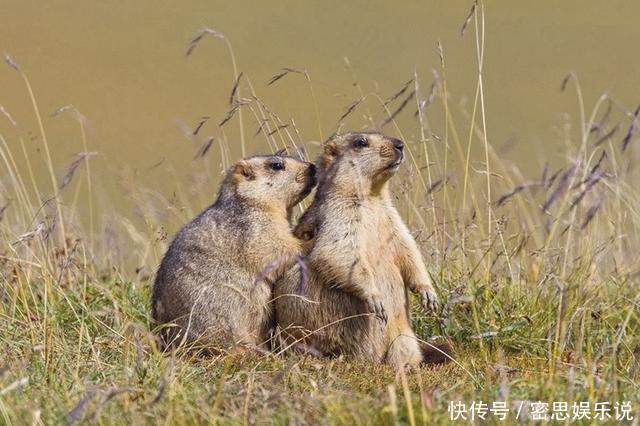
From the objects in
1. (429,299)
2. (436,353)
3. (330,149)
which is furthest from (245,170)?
(436,353)

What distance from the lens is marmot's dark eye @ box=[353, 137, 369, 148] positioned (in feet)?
27.1

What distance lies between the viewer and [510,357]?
7988mm

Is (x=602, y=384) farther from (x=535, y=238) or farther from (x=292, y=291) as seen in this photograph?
(x=535, y=238)

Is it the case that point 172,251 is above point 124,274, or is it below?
above

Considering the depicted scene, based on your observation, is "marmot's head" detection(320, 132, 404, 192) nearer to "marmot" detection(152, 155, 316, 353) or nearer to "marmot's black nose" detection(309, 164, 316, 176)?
"marmot's black nose" detection(309, 164, 316, 176)

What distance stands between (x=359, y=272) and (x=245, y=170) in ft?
4.16

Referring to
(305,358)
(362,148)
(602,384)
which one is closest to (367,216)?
(362,148)

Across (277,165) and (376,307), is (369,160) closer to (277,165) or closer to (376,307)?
(277,165)

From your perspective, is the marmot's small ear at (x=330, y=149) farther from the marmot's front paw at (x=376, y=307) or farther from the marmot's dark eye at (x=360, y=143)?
the marmot's front paw at (x=376, y=307)

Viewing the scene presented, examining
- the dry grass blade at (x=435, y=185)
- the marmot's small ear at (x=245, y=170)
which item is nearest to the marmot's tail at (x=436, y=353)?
the dry grass blade at (x=435, y=185)

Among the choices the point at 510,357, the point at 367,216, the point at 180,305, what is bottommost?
the point at 510,357

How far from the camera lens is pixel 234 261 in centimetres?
809

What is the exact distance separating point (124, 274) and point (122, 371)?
11.4 feet

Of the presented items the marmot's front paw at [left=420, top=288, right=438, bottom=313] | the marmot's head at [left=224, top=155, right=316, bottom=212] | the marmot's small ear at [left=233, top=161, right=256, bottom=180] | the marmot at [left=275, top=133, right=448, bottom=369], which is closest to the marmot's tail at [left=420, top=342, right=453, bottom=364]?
the marmot at [left=275, top=133, right=448, bottom=369]
